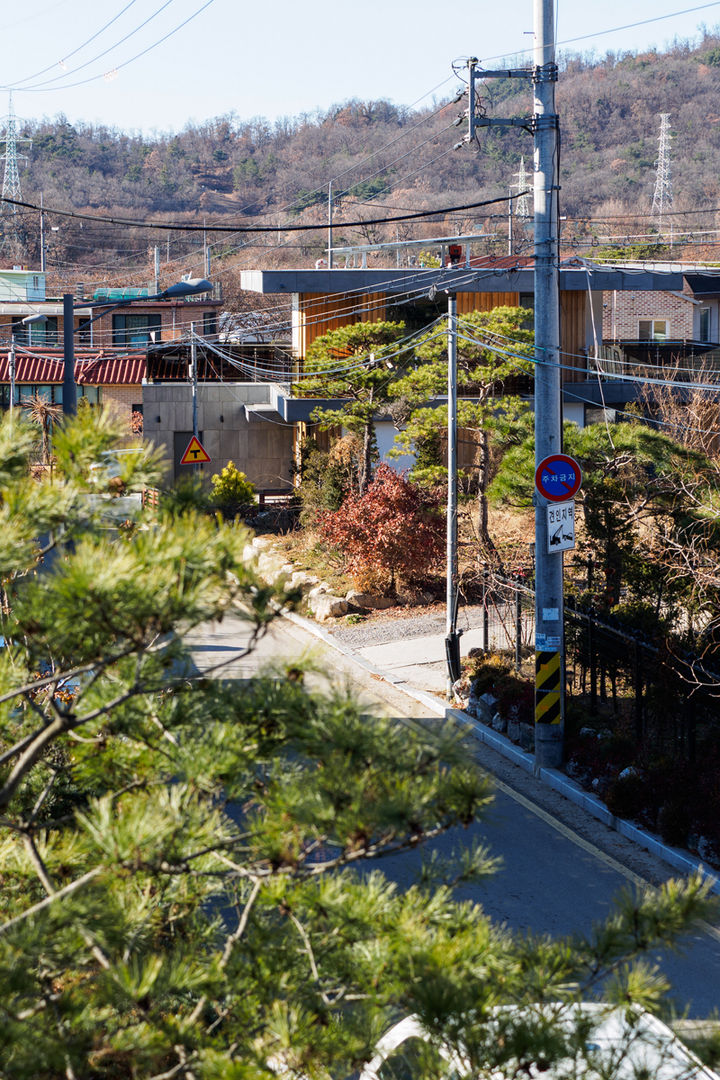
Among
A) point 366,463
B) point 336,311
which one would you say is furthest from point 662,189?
point 366,463

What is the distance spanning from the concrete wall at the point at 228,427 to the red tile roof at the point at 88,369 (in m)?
10.5

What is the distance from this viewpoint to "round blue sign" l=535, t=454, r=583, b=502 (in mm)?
12484

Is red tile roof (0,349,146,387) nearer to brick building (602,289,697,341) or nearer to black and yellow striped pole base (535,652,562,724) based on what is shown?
brick building (602,289,697,341)

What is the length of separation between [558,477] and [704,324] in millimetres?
30124

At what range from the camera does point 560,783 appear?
12398 mm

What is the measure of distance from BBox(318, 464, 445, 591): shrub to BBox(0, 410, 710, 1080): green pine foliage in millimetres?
18249

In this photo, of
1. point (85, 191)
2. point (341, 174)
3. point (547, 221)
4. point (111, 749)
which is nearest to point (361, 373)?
point (547, 221)

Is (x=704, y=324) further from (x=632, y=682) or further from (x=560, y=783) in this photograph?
(x=560, y=783)

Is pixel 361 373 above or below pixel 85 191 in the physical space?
below

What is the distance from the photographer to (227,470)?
31.6 meters

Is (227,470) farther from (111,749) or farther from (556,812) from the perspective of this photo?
(111,749)

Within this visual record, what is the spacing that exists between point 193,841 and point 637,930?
1.59 metres

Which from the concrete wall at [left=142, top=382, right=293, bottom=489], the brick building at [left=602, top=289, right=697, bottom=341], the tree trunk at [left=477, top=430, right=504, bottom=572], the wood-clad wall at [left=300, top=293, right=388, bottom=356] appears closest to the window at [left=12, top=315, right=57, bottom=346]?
the concrete wall at [left=142, top=382, right=293, bottom=489]

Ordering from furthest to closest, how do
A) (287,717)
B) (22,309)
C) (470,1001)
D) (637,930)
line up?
(22,309), (637,930), (287,717), (470,1001)
